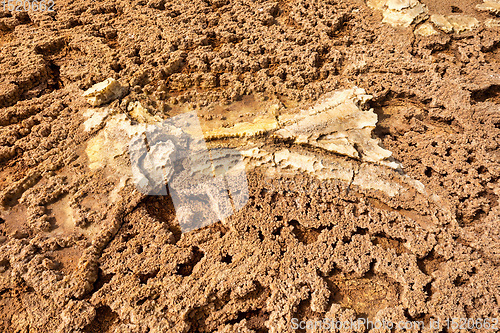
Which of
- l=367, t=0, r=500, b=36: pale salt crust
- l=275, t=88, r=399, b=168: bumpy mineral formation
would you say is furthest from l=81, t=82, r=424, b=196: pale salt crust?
l=367, t=0, r=500, b=36: pale salt crust

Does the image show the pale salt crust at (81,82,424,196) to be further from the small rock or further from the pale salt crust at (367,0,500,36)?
the pale salt crust at (367,0,500,36)

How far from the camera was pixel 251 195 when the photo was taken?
7.23 feet

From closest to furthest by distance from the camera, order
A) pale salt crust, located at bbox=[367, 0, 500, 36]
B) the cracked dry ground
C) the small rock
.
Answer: the cracked dry ground
the small rock
pale salt crust, located at bbox=[367, 0, 500, 36]

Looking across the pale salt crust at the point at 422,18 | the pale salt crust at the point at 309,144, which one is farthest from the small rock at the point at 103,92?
the pale salt crust at the point at 422,18

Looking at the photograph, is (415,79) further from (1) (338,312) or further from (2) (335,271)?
(1) (338,312)

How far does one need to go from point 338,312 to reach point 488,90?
281 centimetres

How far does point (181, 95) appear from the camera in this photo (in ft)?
9.23

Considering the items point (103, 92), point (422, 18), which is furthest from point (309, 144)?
point (422, 18)

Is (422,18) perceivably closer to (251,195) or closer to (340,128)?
(340,128)

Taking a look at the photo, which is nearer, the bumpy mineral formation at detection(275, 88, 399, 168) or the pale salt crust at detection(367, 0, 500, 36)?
the bumpy mineral formation at detection(275, 88, 399, 168)

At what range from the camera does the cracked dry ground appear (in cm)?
183

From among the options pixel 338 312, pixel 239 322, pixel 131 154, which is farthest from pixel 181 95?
pixel 338 312

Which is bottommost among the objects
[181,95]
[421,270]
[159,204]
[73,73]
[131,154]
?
[421,270]

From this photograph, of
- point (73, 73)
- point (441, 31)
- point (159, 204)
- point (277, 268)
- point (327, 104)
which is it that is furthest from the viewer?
point (441, 31)
